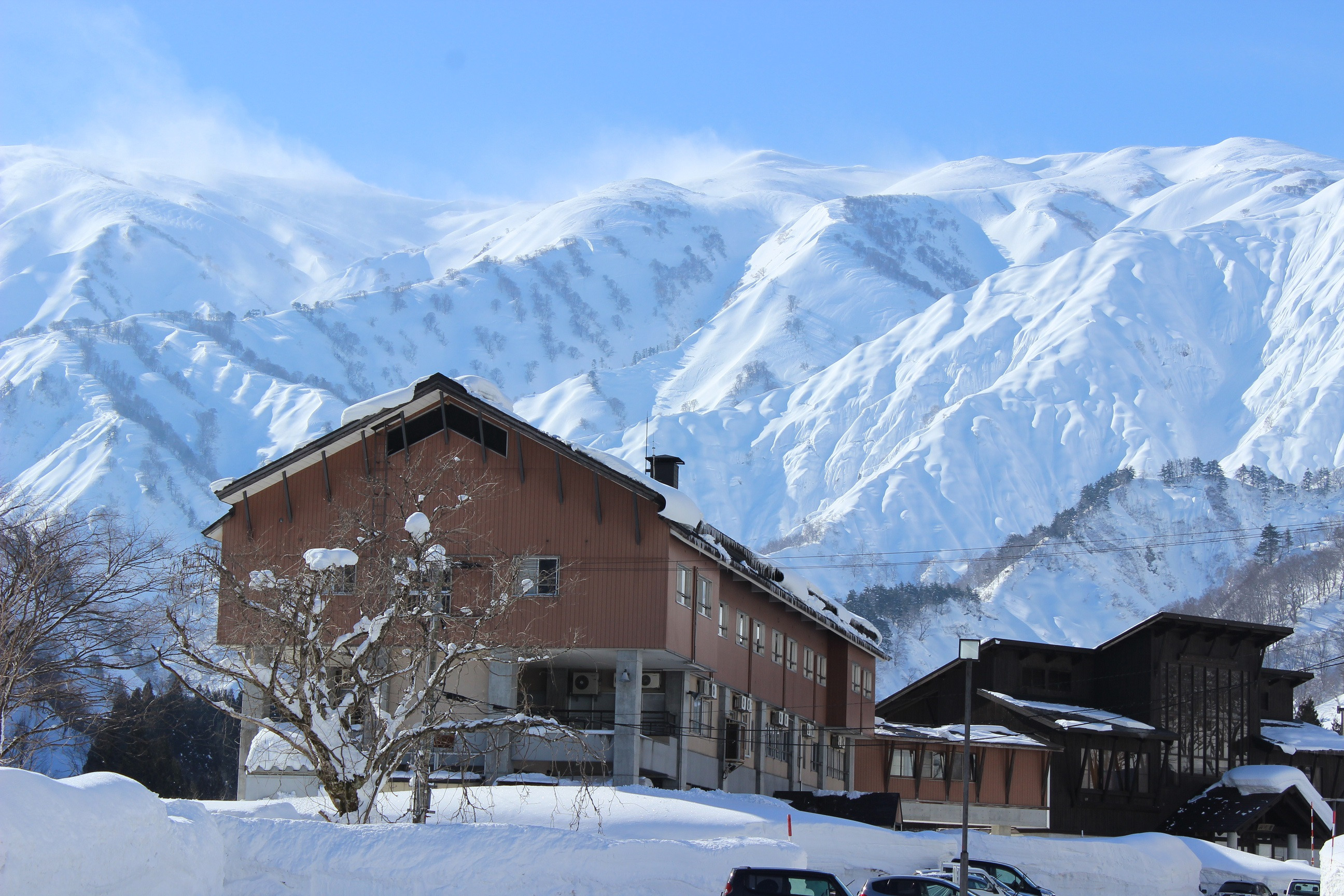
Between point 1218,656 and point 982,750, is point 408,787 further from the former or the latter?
point 1218,656

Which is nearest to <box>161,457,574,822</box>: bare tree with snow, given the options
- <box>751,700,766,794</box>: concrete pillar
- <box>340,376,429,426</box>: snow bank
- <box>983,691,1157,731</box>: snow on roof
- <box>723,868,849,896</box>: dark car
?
<box>723,868,849,896</box>: dark car

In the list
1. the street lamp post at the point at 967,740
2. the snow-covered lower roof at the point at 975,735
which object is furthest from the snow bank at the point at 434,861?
the snow-covered lower roof at the point at 975,735

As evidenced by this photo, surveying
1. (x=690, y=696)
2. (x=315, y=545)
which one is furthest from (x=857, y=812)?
(x=315, y=545)

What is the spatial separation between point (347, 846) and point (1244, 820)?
165 feet

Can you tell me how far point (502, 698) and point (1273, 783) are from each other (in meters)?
39.1

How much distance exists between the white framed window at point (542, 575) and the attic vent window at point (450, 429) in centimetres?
356

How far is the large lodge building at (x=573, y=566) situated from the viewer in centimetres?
4572

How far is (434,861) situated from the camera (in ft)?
82.1

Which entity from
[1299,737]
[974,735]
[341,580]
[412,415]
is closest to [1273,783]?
[1299,737]

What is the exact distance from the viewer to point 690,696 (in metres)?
50.4

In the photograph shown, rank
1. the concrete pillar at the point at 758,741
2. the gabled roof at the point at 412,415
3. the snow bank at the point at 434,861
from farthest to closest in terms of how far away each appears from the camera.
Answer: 1. the concrete pillar at the point at 758,741
2. the gabled roof at the point at 412,415
3. the snow bank at the point at 434,861

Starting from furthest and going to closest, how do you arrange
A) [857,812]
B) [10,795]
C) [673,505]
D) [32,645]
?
[857,812]
[673,505]
[32,645]
[10,795]

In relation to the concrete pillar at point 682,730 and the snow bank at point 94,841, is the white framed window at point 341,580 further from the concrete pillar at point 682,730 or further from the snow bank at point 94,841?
the concrete pillar at point 682,730

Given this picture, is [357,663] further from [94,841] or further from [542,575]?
[542,575]
